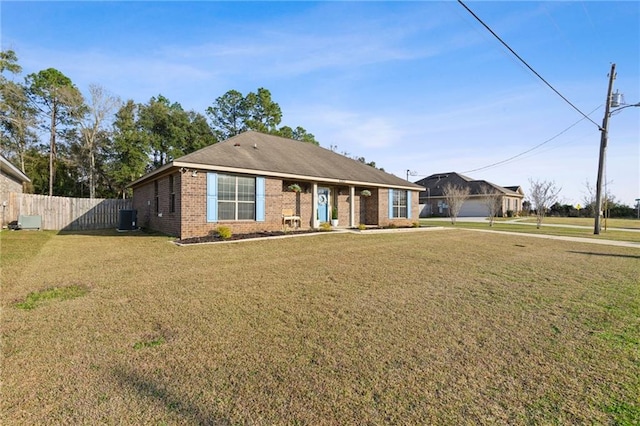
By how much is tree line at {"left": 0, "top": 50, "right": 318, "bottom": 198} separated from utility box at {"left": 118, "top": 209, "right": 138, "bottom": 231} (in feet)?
54.8

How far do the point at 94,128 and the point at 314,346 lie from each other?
3443 centimetres

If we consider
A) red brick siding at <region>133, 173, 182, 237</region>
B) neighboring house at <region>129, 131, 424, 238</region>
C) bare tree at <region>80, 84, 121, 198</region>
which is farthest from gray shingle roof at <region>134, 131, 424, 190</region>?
bare tree at <region>80, 84, 121, 198</region>

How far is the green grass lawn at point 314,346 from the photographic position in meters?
2.22

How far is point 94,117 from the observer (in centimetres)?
2867

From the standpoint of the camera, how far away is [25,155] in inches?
1107

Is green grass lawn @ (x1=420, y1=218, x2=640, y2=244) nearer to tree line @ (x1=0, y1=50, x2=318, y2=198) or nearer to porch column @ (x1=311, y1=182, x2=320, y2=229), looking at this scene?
porch column @ (x1=311, y1=182, x2=320, y2=229)

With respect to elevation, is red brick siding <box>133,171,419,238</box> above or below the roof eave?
below

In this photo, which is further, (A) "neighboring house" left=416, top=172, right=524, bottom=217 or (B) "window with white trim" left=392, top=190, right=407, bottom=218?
(A) "neighboring house" left=416, top=172, right=524, bottom=217

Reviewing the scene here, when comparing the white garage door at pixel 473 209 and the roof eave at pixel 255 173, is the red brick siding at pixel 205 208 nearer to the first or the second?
the roof eave at pixel 255 173

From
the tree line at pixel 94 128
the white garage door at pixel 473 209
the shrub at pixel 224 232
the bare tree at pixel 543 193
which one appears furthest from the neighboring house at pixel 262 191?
the white garage door at pixel 473 209

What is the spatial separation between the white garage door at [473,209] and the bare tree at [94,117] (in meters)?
41.7

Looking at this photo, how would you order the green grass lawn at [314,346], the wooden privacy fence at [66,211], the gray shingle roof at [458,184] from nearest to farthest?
the green grass lawn at [314,346] < the wooden privacy fence at [66,211] < the gray shingle roof at [458,184]

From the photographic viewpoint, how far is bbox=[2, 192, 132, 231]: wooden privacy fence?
15500 mm

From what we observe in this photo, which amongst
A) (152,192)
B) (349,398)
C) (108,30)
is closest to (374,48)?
(108,30)
